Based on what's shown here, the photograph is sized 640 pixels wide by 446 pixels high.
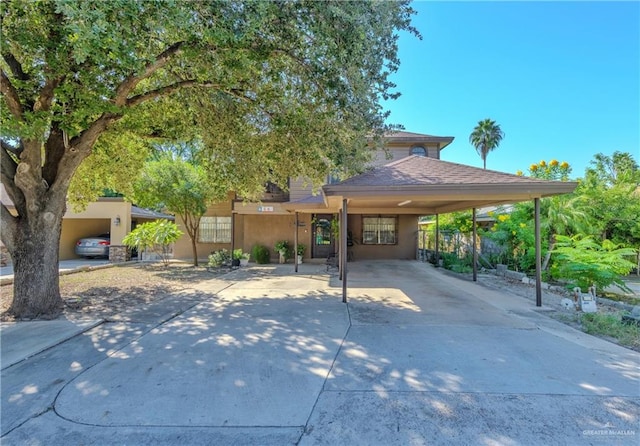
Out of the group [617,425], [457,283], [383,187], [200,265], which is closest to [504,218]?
[457,283]

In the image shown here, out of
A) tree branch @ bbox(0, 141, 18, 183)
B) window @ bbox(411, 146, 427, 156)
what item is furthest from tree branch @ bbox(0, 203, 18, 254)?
window @ bbox(411, 146, 427, 156)

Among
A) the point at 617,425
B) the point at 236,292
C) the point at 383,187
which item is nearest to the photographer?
→ the point at 617,425

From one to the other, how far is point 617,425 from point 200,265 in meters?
14.4

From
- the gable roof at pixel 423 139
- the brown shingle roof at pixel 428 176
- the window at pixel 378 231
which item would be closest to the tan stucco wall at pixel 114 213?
the window at pixel 378 231

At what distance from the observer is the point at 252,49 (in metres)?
5.05

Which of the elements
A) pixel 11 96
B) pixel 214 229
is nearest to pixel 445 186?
pixel 11 96

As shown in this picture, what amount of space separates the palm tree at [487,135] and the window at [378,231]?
23596mm

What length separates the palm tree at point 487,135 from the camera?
33.5 metres

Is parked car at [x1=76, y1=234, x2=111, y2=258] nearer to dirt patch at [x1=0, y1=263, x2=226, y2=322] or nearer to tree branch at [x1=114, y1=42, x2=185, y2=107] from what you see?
dirt patch at [x1=0, y1=263, x2=226, y2=322]

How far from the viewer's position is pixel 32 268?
5961 mm

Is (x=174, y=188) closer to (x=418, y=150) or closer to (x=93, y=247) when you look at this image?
(x=93, y=247)

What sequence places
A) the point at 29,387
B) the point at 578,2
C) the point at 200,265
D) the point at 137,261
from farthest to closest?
1. the point at 137,261
2. the point at 200,265
3. the point at 578,2
4. the point at 29,387

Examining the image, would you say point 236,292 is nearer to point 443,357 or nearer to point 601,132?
point 443,357

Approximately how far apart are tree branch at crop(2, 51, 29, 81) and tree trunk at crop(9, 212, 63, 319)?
2503 mm
